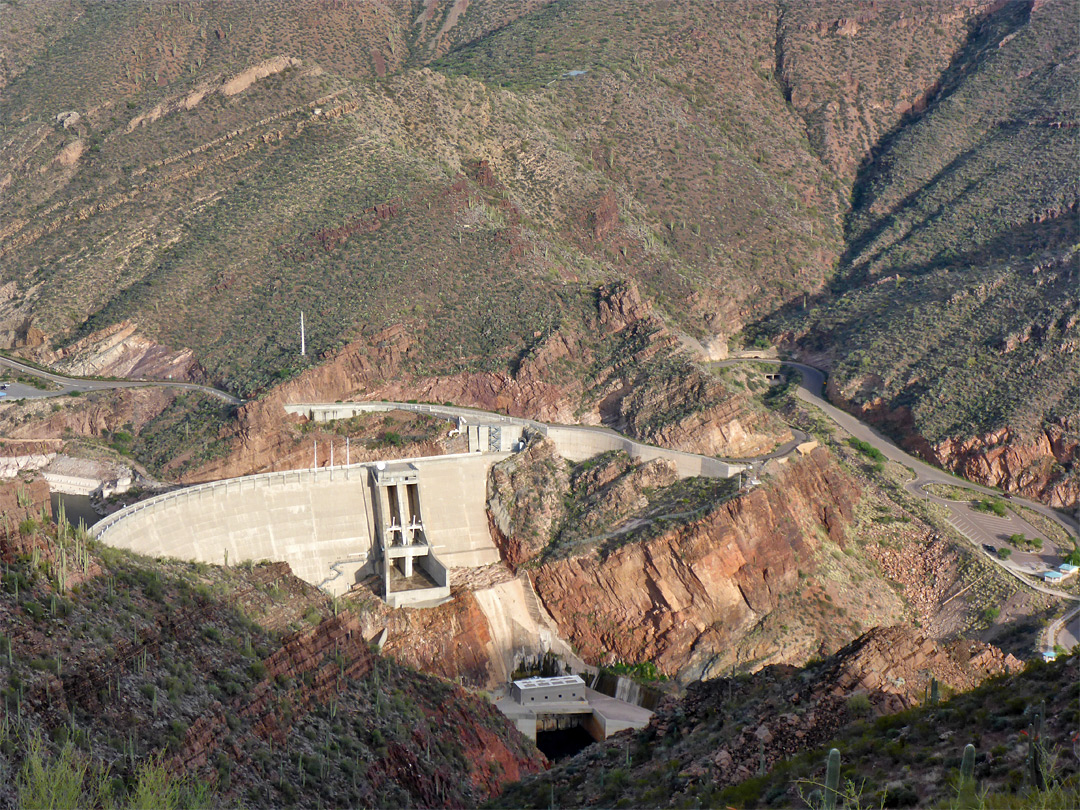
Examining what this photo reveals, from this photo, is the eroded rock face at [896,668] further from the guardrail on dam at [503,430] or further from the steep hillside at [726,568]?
the guardrail on dam at [503,430]

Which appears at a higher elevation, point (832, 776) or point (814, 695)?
point (832, 776)

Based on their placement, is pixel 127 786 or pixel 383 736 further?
pixel 383 736

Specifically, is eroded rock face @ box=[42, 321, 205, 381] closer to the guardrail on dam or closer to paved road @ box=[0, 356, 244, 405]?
paved road @ box=[0, 356, 244, 405]

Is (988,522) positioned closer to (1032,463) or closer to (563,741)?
(1032,463)

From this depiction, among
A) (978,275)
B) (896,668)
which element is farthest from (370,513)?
(978,275)

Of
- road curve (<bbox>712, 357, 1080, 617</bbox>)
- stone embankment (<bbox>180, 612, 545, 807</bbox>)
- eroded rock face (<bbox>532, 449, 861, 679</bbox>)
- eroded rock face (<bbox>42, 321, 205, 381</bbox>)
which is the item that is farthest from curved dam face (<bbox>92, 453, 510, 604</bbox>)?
road curve (<bbox>712, 357, 1080, 617</bbox>)

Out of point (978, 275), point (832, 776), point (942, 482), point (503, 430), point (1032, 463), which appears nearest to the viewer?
point (832, 776)

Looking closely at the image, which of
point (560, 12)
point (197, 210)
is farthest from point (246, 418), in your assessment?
point (560, 12)

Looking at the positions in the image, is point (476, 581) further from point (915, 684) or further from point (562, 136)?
point (562, 136)
